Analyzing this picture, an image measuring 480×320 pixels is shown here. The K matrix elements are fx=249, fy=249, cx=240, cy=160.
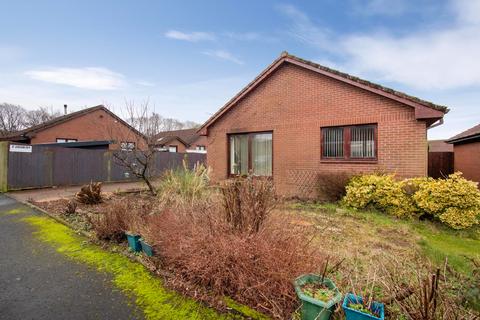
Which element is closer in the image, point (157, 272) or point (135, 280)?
point (135, 280)

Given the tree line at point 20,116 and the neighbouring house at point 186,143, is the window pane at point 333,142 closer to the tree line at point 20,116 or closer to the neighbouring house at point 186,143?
the neighbouring house at point 186,143

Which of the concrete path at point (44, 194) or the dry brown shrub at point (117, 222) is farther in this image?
the concrete path at point (44, 194)

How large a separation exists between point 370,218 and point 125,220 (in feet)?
19.6

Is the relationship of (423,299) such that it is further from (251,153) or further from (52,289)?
(251,153)

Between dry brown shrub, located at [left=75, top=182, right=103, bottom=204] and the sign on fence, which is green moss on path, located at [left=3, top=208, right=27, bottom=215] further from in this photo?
the sign on fence

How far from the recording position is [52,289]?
3.31 m

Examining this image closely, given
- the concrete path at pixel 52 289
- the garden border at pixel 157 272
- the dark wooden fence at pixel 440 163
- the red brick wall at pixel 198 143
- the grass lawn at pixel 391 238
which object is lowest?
the concrete path at pixel 52 289

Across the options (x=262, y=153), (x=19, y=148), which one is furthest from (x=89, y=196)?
(x=19, y=148)

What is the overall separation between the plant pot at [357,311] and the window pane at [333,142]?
759cm

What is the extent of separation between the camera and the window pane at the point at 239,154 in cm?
1184

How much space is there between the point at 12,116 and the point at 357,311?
60651 mm

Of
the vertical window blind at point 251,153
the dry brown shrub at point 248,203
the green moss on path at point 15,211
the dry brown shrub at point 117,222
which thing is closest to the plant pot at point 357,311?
the dry brown shrub at point 248,203

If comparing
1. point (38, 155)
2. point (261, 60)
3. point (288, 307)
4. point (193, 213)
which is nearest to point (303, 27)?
point (261, 60)

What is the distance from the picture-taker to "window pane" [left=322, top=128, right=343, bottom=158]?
926 cm
